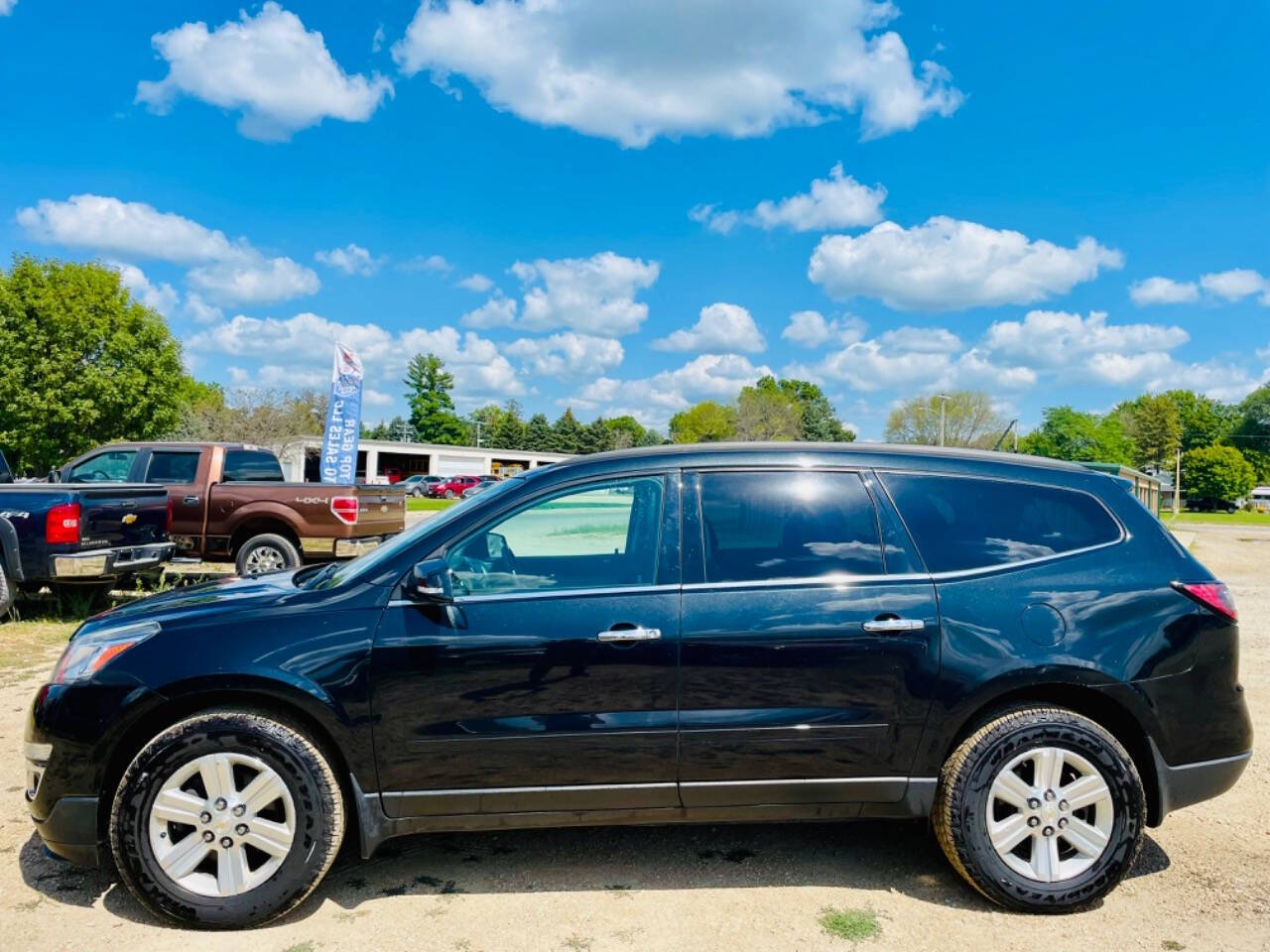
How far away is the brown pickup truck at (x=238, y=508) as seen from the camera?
36.1 ft

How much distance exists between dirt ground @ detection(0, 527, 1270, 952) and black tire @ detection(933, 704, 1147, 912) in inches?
3.9

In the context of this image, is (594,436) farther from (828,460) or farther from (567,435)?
(828,460)

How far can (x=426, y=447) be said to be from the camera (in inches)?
2854

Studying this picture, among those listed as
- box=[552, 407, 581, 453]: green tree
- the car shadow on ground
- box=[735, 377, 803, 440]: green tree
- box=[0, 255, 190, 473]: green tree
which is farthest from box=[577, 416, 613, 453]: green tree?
the car shadow on ground

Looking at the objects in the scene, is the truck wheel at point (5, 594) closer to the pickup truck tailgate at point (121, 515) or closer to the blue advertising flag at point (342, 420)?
the pickup truck tailgate at point (121, 515)

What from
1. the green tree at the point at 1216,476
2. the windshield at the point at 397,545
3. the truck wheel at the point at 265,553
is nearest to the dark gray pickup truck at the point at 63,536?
the truck wheel at the point at 265,553

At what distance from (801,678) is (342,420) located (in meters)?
19.0

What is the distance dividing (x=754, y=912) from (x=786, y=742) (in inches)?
25.9

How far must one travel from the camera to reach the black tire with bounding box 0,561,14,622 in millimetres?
8242

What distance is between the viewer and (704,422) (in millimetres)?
94875

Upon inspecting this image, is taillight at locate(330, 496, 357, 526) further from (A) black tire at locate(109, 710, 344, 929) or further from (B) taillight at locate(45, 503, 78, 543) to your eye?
(A) black tire at locate(109, 710, 344, 929)

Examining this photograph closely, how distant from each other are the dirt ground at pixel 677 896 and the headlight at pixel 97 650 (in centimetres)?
90

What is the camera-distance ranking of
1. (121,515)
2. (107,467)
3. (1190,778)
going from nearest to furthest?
1. (1190,778)
2. (121,515)
3. (107,467)

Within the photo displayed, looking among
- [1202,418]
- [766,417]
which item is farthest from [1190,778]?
[1202,418]
